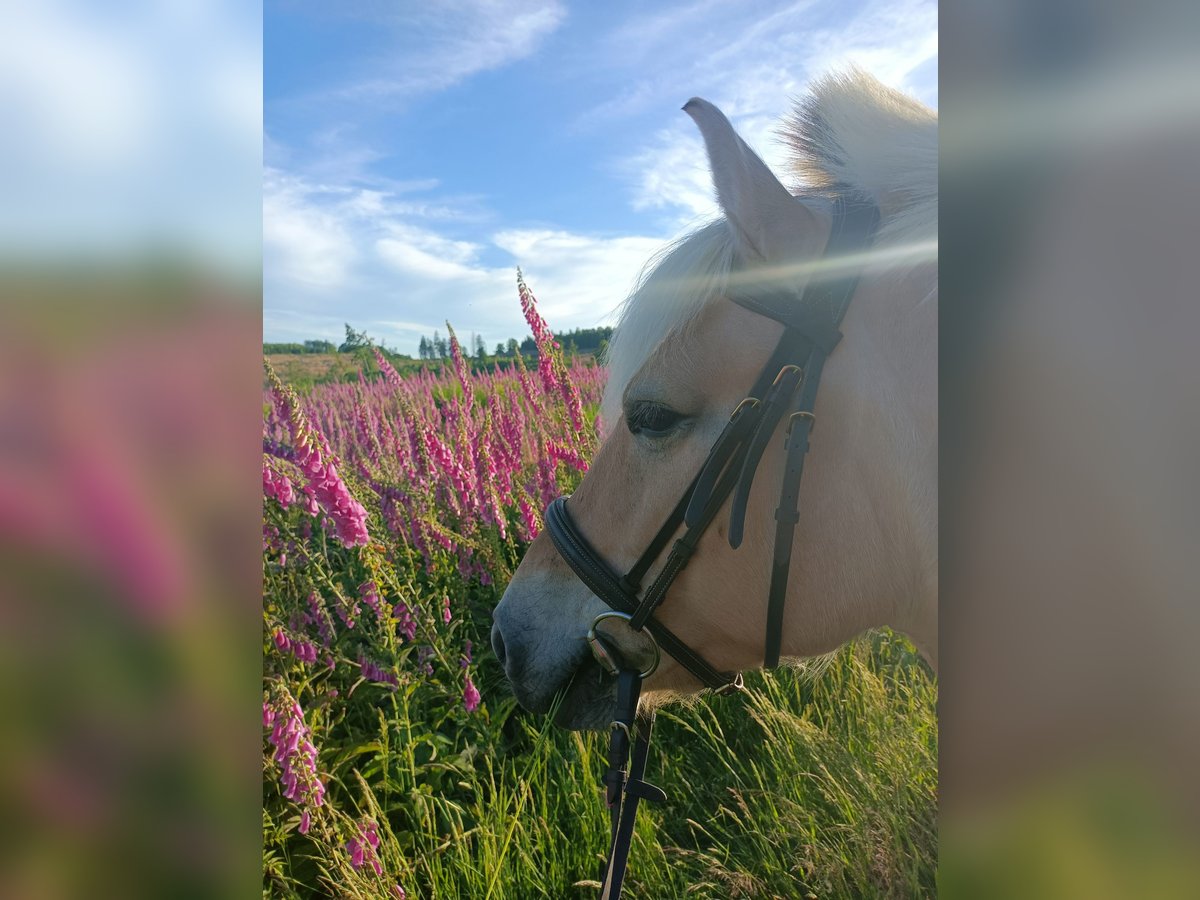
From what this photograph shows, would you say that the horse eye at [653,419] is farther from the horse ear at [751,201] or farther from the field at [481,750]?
the field at [481,750]

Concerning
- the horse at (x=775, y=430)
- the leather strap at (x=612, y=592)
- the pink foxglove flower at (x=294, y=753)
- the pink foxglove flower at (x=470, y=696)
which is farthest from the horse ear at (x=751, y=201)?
the pink foxglove flower at (x=470, y=696)

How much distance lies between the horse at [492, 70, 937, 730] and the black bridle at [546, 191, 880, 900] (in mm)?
20

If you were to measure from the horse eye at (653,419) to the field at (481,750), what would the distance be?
0.87 meters

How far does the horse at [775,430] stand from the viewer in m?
1.09

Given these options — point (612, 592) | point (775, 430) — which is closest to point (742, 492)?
point (775, 430)

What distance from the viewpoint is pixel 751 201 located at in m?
1.15

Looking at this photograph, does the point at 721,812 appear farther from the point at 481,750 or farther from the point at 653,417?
the point at 653,417

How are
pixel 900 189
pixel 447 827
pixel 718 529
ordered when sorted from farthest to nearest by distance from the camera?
1. pixel 447 827
2. pixel 718 529
3. pixel 900 189

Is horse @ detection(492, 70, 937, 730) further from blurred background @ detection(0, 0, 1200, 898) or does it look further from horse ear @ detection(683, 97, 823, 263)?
blurred background @ detection(0, 0, 1200, 898)

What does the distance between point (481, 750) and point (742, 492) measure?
1.79 m
